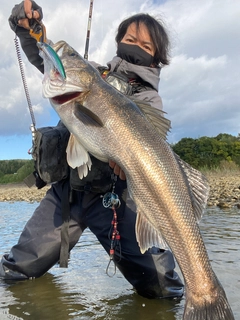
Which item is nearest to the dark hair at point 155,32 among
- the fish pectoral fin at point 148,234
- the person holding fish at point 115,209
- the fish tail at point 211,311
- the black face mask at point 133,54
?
the person holding fish at point 115,209

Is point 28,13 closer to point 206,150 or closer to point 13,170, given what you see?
point 206,150

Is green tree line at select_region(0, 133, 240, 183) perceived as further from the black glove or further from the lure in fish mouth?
the lure in fish mouth

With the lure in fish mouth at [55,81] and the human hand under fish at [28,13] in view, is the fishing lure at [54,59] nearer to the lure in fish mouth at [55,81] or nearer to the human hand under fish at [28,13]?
the lure in fish mouth at [55,81]

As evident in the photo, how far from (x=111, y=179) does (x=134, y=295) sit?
120 centimetres

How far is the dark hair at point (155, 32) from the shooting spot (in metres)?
4.39

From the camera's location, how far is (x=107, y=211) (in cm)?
403

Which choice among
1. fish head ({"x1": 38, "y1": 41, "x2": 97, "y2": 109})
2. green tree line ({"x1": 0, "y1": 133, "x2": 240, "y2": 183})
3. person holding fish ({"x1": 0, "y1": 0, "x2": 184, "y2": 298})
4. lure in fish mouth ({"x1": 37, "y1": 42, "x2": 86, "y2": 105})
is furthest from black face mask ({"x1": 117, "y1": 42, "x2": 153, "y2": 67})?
green tree line ({"x1": 0, "y1": 133, "x2": 240, "y2": 183})

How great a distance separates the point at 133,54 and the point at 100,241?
202 centimetres

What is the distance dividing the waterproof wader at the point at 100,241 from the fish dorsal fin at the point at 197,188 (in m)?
1.03

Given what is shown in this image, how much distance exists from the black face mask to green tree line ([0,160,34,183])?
3544 cm

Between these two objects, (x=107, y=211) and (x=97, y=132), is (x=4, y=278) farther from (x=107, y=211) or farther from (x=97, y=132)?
(x=97, y=132)

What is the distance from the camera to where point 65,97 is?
316cm

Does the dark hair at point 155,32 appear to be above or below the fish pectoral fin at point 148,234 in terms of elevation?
above

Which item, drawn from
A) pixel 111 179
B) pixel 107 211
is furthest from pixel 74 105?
pixel 107 211
